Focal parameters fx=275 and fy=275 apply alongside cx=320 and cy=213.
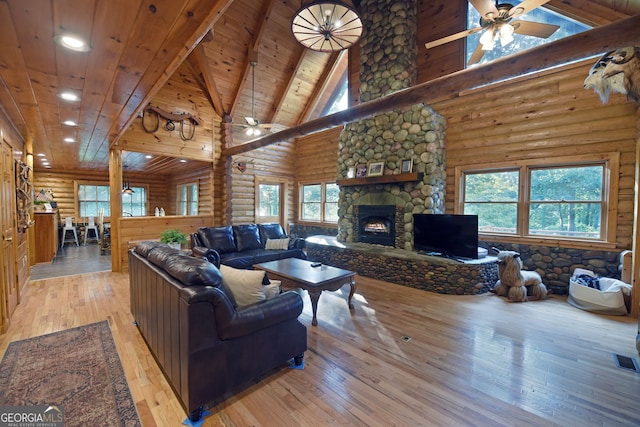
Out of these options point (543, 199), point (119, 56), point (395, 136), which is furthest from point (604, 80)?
point (119, 56)

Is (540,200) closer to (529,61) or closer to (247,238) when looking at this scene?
(529,61)

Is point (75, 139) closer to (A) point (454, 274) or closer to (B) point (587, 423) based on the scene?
(A) point (454, 274)

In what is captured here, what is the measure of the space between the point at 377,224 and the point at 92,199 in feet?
32.4

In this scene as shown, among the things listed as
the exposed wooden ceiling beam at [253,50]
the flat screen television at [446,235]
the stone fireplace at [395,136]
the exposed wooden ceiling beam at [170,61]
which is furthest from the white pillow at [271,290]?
the exposed wooden ceiling beam at [253,50]

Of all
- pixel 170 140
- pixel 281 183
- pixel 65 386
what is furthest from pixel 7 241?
pixel 281 183

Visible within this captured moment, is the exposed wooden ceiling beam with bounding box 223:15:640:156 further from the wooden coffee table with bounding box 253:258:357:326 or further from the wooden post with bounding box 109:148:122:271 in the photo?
the wooden post with bounding box 109:148:122:271

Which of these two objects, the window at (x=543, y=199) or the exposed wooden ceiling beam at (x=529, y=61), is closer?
the exposed wooden ceiling beam at (x=529, y=61)

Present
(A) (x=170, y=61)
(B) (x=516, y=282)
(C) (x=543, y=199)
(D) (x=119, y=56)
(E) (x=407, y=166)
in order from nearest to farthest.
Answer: (D) (x=119, y=56), (A) (x=170, y=61), (B) (x=516, y=282), (C) (x=543, y=199), (E) (x=407, y=166)

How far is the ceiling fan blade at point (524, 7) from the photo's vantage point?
263cm

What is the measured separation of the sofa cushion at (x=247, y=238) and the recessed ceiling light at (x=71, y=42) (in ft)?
12.7

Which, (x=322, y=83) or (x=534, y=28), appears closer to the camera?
(x=534, y=28)

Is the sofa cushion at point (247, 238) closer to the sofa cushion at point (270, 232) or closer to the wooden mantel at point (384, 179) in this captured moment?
the sofa cushion at point (270, 232)

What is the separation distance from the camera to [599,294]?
3.49 meters

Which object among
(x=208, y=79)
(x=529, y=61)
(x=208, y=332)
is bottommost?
(x=208, y=332)
